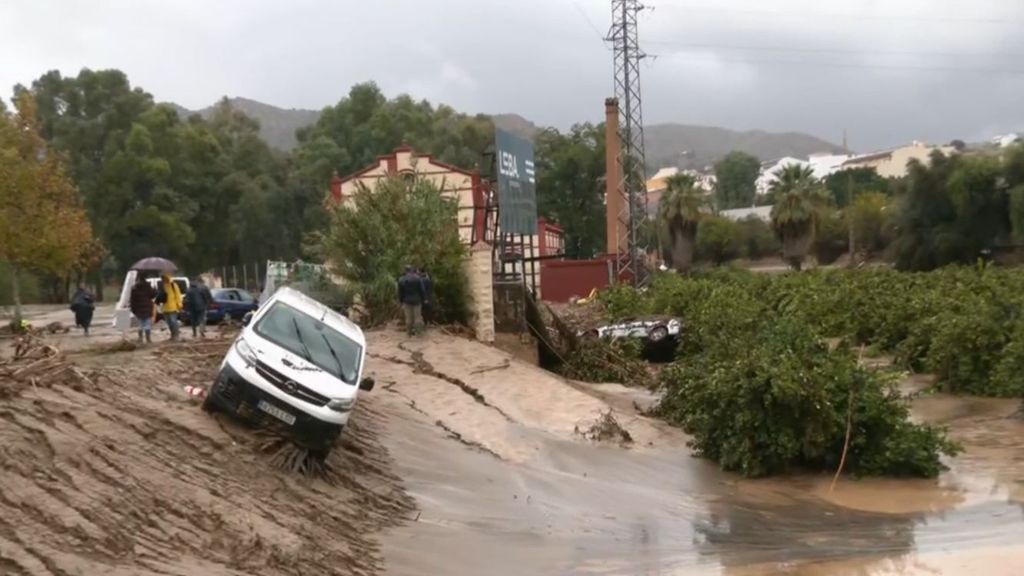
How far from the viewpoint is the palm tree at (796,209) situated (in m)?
66.7

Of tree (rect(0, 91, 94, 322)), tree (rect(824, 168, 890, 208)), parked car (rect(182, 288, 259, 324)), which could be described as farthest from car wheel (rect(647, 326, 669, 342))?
tree (rect(824, 168, 890, 208))

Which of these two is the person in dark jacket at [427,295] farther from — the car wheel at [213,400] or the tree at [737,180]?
the tree at [737,180]

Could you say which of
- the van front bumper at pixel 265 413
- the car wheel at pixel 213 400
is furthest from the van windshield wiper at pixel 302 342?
the car wheel at pixel 213 400

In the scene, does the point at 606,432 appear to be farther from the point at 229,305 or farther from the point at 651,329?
the point at 229,305

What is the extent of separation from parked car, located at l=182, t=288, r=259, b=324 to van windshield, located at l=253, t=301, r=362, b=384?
948 inches

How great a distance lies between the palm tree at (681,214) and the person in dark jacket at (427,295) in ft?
153

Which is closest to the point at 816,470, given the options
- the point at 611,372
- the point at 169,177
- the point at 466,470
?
the point at 466,470

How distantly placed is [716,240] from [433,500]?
80648 mm

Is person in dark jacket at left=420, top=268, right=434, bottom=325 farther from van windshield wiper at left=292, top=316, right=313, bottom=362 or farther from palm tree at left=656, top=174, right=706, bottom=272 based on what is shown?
palm tree at left=656, top=174, right=706, bottom=272

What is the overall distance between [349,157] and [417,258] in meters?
64.3

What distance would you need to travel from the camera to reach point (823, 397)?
54.1 feet

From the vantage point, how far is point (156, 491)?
10.4m

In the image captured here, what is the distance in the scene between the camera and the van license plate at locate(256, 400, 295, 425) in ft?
41.3

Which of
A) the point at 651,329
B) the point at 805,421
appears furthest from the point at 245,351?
the point at 651,329
